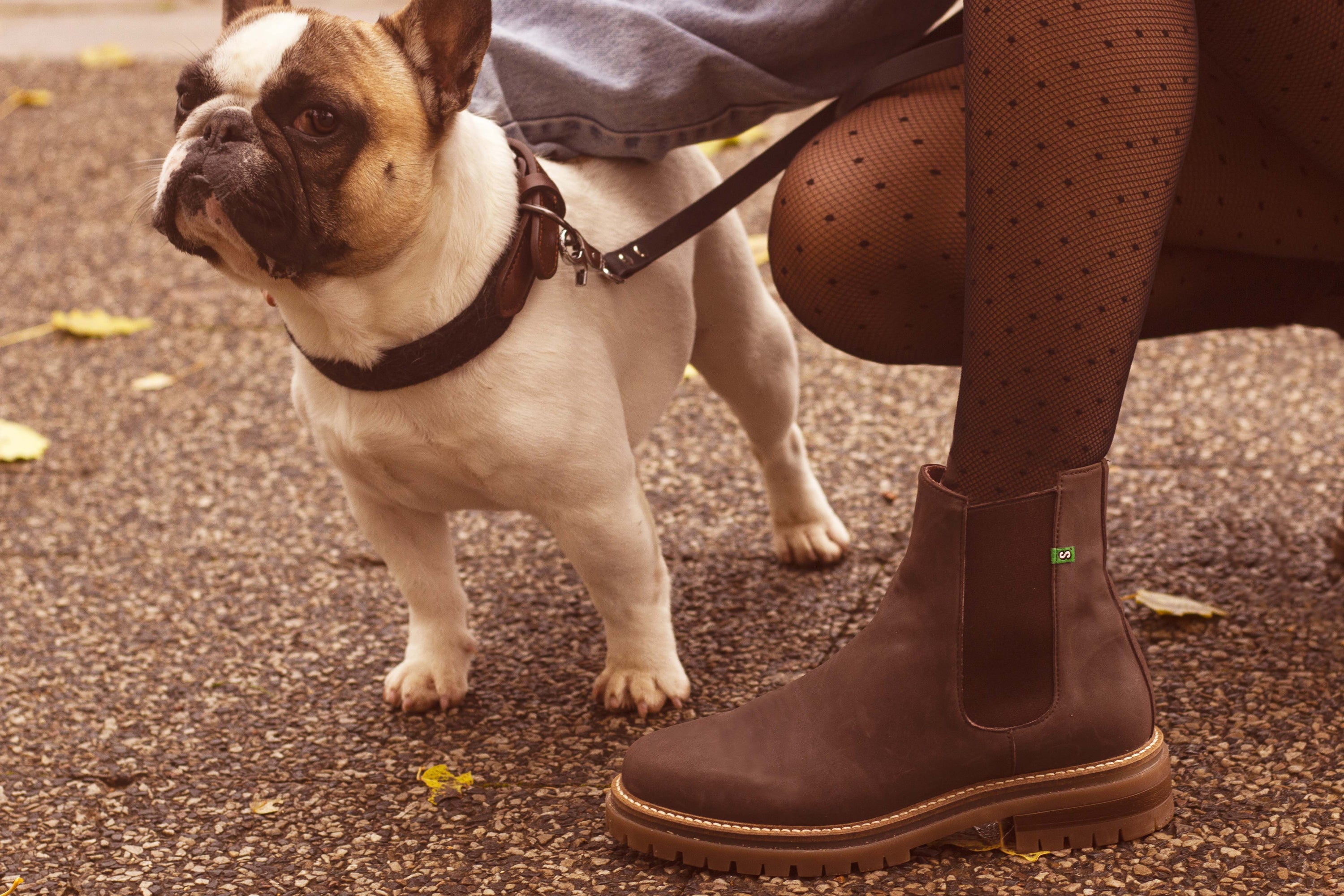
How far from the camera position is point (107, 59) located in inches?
207

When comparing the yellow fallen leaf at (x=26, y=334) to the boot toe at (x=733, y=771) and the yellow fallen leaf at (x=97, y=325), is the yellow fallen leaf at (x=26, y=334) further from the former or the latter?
the boot toe at (x=733, y=771)

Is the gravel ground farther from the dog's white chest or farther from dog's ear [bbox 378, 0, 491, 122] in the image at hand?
dog's ear [bbox 378, 0, 491, 122]

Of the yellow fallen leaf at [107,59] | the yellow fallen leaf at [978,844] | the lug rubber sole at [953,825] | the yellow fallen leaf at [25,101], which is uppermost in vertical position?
the lug rubber sole at [953,825]

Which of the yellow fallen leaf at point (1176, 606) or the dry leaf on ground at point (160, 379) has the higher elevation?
the yellow fallen leaf at point (1176, 606)

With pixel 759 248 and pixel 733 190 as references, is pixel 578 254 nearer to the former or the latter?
pixel 733 190

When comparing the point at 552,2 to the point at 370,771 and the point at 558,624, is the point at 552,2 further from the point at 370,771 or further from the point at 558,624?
the point at 370,771

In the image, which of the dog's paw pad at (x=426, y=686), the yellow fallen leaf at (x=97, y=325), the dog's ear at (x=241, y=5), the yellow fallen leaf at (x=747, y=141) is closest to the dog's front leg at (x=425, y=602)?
the dog's paw pad at (x=426, y=686)

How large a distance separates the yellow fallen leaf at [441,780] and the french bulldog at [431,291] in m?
0.15

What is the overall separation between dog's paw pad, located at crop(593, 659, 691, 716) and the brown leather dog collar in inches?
19.4

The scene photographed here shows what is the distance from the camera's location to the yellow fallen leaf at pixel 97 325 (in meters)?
3.19

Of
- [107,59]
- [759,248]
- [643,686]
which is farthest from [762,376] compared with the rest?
[107,59]

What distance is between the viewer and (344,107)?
1.40 metres

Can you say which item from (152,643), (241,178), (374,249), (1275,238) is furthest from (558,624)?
(1275,238)

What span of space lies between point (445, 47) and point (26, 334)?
220 centimetres
